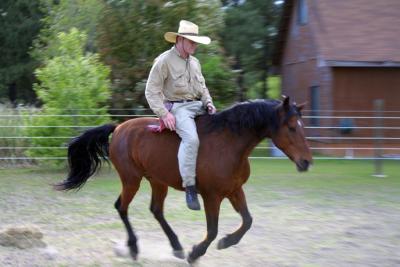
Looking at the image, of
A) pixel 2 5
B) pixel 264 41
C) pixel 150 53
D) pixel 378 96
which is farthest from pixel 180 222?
pixel 2 5

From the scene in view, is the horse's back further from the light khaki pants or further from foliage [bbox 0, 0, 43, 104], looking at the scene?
foliage [bbox 0, 0, 43, 104]

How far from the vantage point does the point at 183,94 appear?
5887 millimetres

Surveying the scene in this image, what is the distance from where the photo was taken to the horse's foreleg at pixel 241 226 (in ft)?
18.2

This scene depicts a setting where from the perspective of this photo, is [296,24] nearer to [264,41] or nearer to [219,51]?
[219,51]

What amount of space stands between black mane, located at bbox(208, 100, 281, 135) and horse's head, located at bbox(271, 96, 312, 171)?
6cm

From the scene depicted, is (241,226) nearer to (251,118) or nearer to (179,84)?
(251,118)

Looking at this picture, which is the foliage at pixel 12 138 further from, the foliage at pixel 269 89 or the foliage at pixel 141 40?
the foliage at pixel 269 89

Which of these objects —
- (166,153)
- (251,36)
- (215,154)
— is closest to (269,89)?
(251,36)

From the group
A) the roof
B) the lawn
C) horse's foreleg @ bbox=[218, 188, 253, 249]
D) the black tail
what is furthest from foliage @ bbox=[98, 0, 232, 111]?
horse's foreleg @ bbox=[218, 188, 253, 249]

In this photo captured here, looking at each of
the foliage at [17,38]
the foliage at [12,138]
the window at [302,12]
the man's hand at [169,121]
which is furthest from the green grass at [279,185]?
the foliage at [17,38]

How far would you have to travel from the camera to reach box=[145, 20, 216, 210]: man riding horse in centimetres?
553

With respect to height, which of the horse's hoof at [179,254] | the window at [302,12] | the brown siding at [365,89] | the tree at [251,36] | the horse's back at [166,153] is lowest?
the tree at [251,36]

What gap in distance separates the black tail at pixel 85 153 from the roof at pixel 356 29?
1191 cm

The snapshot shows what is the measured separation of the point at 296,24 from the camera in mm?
21594
